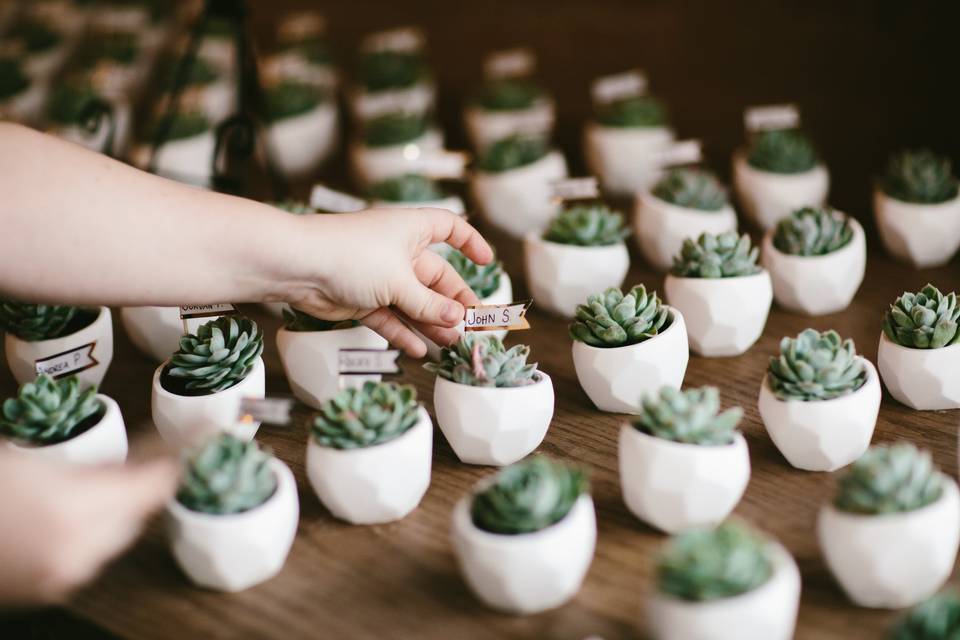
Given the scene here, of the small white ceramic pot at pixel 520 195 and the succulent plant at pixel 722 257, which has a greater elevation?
the succulent plant at pixel 722 257

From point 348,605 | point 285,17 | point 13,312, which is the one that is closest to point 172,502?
point 348,605

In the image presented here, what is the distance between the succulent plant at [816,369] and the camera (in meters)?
1.22

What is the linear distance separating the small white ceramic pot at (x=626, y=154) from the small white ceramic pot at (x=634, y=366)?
0.85 m

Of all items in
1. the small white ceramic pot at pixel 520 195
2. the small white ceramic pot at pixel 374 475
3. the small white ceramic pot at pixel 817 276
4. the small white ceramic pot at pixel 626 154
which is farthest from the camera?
the small white ceramic pot at pixel 626 154

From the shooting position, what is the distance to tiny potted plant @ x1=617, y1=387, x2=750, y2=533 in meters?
1.11

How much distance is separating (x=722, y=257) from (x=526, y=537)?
0.70 m

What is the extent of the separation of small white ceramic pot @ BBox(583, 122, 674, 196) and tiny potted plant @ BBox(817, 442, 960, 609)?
1.24 meters

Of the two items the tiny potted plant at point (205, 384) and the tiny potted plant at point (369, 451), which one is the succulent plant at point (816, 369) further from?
the tiny potted plant at point (205, 384)

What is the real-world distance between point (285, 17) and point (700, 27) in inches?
67.3

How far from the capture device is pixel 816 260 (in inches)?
63.4

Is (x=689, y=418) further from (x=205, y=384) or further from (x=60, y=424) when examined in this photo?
(x=60, y=424)

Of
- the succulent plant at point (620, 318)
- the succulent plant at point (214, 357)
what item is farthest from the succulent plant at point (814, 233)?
the succulent plant at point (214, 357)

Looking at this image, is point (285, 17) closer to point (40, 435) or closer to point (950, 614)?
point (40, 435)

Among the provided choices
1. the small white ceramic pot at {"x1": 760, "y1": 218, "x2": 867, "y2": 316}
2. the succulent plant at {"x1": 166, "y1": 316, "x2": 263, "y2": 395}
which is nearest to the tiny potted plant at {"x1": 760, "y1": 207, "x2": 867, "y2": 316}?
Answer: the small white ceramic pot at {"x1": 760, "y1": 218, "x2": 867, "y2": 316}
